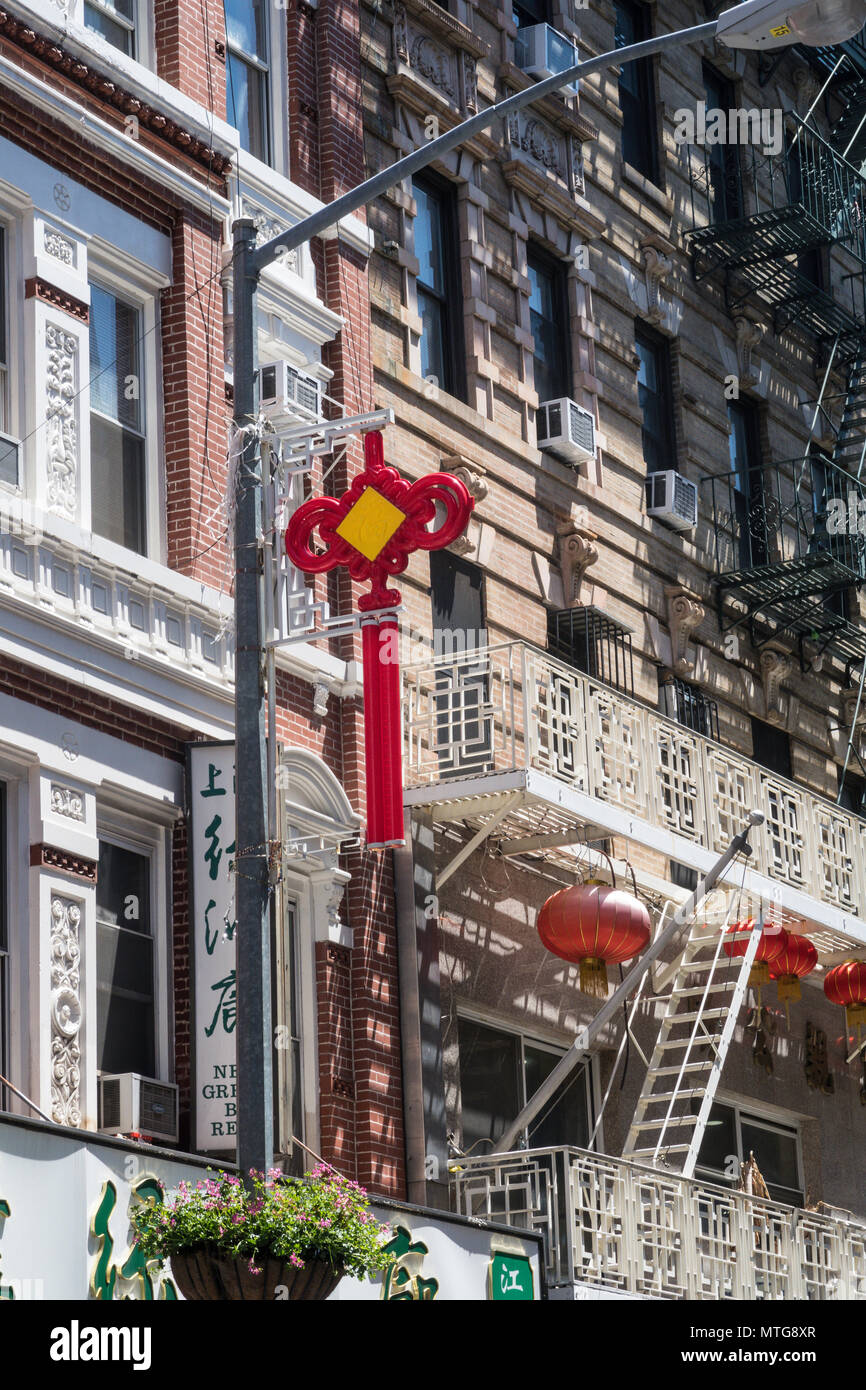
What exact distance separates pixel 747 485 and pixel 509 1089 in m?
9.76

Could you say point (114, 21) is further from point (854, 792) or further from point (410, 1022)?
point (854, 792)

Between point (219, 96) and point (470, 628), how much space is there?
5.43 m

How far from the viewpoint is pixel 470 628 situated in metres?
22.4

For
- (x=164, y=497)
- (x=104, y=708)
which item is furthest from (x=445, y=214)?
(x=104, y=708)

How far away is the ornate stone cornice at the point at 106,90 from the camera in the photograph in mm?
17672

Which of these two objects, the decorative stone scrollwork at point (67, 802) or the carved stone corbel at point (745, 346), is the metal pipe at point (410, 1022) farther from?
the carved stone corbel at point (745, 346)

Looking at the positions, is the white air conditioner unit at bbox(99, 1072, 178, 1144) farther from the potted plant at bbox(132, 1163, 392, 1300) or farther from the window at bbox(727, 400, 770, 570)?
the window at bbox(727, 400, 770, 570)

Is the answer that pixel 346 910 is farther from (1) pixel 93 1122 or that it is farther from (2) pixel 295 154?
(2) pixel 295 154

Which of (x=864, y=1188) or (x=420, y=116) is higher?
(x=420, y=116)

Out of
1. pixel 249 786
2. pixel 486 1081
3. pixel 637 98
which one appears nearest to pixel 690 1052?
pixel 486 1081

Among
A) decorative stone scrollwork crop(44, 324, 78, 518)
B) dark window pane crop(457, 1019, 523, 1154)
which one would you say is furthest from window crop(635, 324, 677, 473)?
decorative stone scrollwork crop(44, 324, 78, 518)

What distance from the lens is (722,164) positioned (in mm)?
29453

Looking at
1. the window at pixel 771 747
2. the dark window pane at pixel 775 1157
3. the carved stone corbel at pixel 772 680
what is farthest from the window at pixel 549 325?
the dark window pane at pixel 775 1157

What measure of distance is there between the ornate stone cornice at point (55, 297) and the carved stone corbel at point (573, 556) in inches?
293
